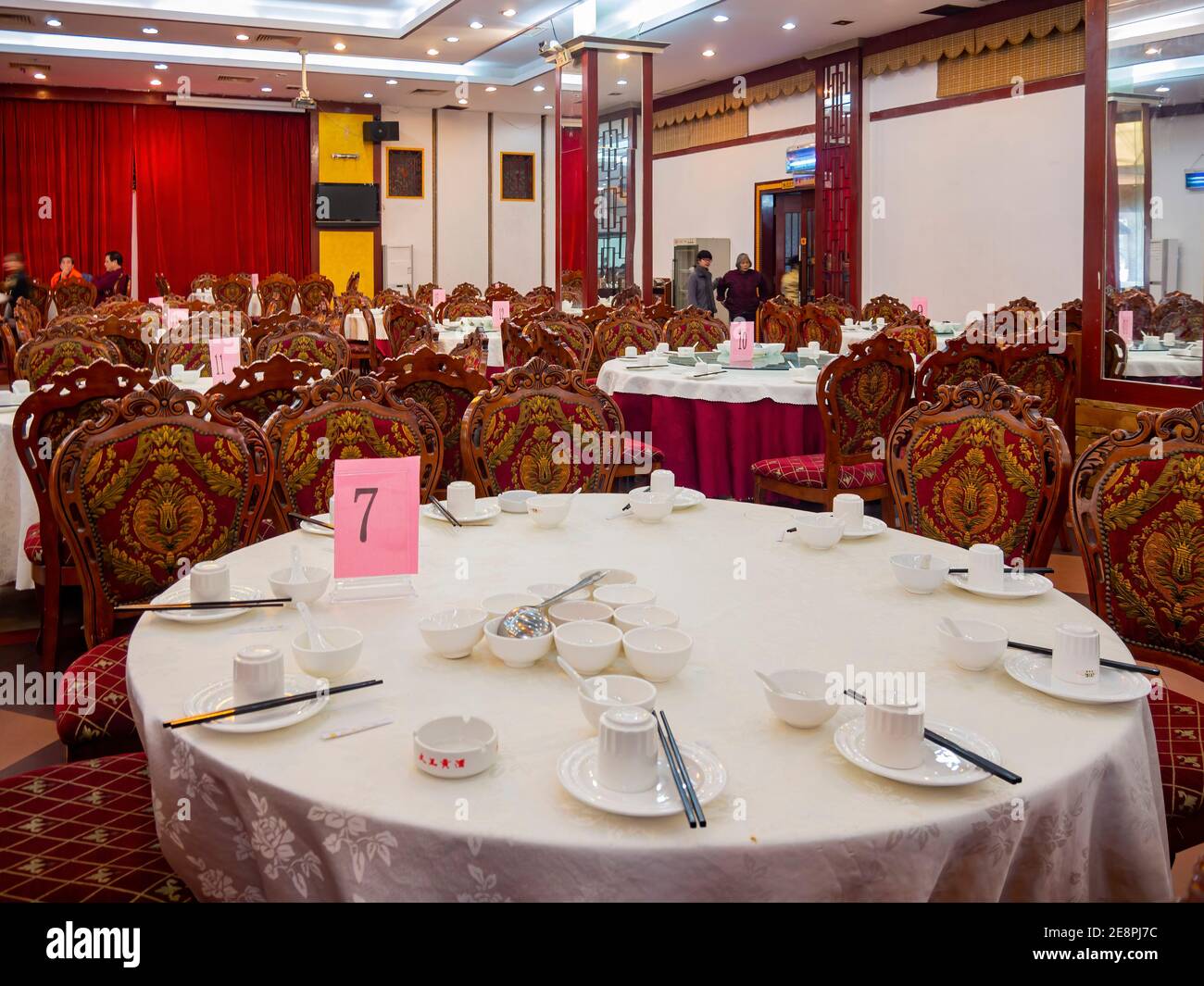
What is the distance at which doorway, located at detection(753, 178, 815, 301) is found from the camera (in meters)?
12.0

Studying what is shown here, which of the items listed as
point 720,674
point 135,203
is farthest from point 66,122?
point 720,674

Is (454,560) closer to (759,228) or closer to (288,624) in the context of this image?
(288,624)

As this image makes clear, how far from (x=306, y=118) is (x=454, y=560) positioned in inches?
586

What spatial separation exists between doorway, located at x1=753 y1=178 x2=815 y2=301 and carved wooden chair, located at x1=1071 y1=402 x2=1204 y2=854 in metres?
9.90

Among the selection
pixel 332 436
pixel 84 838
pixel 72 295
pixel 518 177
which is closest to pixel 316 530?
pixel 332 436

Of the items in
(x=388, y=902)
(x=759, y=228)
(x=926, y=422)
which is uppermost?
(x=759, y=228)

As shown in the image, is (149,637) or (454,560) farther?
(454,560)

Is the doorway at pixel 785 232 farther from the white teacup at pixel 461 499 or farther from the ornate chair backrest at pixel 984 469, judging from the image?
the white teacup at pixel 461 499

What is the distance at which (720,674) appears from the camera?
1384 millimetres

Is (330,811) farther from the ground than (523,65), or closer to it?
closer to it

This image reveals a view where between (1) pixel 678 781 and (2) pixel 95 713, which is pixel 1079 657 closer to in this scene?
(1) pixel 678 781

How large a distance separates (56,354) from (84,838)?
160 inches

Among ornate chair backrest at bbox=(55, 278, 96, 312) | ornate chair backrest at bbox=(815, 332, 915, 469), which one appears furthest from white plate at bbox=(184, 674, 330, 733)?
ornate chair backrest at bbox=(55, 278, 96, 312)

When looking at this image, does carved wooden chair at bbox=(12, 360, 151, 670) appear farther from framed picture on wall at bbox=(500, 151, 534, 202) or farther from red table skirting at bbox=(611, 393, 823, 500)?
framed picture on wall at bbox=(500, 151, 534, 202)
